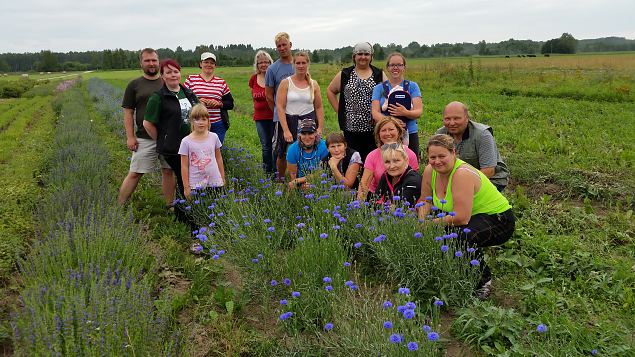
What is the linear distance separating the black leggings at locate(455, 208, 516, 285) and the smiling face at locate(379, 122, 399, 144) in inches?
46.9

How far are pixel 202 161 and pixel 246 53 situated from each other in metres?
77.1

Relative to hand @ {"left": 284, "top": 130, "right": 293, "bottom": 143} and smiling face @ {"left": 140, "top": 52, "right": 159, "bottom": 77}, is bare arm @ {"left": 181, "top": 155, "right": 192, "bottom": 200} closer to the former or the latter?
smiling face @ {"left": 140, "top": 52, "right": 159, "bottom": 77}

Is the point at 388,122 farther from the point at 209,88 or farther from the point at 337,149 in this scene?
the point at 209,88

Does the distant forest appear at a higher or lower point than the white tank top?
higher

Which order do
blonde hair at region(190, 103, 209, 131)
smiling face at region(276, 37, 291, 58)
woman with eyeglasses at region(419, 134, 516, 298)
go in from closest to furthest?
woman with eyeglasses at region(419, 134, 516, 298) → blonde hair at region(190, 103, 209, 131) → smiling face at region(276, 37, 291, 58)

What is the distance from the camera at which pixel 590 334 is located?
242 cm

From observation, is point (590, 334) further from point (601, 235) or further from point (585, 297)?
point (601, 235)

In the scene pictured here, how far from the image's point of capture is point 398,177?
3.99 m

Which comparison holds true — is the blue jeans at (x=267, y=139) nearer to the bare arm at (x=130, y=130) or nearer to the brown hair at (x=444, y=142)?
the bare arm at (x=130, y=130)

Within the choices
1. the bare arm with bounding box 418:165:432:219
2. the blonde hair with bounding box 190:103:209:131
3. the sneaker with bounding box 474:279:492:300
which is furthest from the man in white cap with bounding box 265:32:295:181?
the sneaker with bounding box 474:279:492:300

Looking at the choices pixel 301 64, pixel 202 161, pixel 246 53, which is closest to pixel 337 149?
pixel 301 64

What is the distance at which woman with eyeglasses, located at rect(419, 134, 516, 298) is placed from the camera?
318cm

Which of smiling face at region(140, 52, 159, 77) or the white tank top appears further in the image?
the white tank top

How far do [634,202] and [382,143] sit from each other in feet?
9.80
